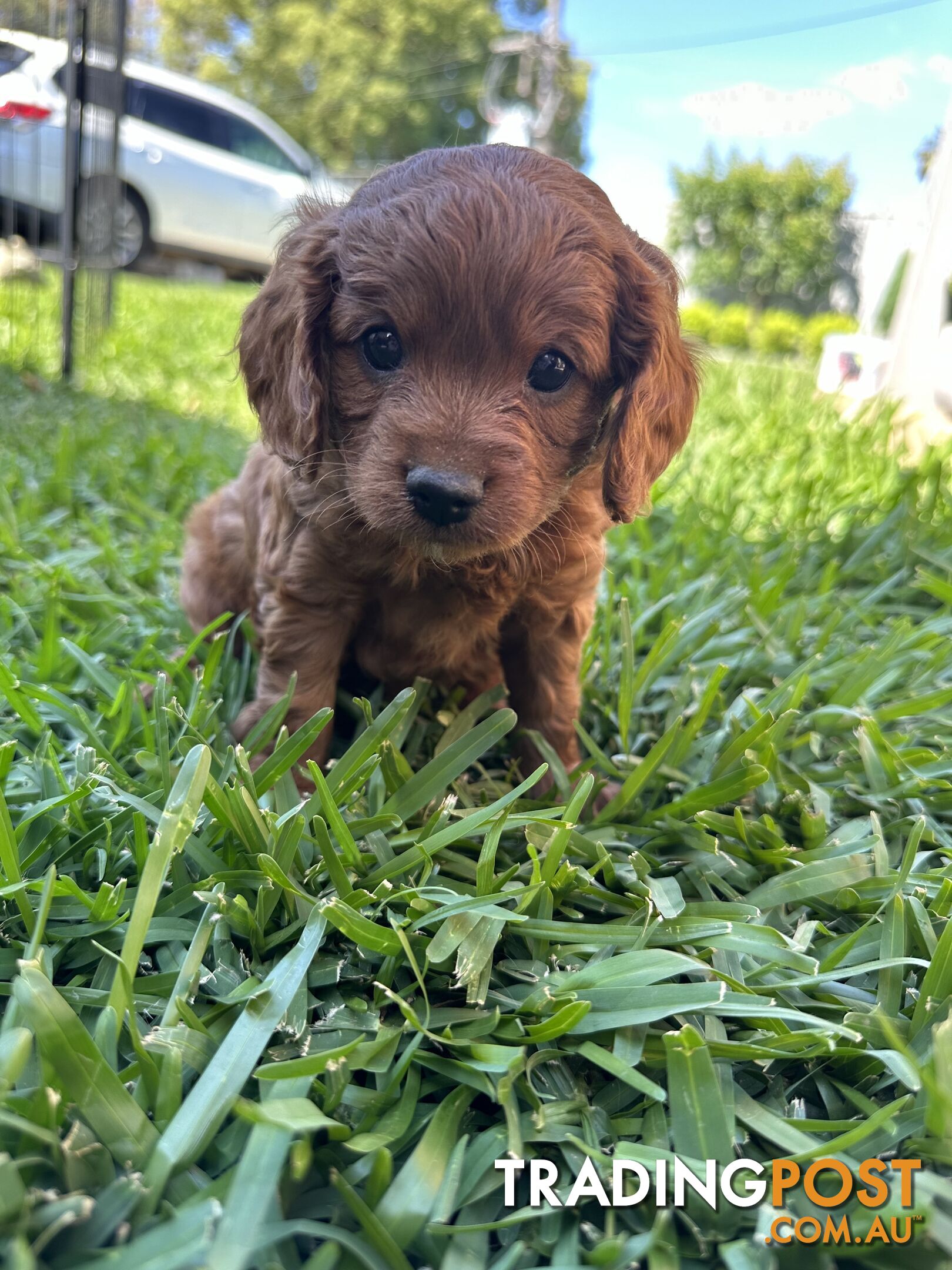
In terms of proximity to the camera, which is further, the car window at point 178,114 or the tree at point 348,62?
the tree at point 348,62

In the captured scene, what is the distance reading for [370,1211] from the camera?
99 centimetres

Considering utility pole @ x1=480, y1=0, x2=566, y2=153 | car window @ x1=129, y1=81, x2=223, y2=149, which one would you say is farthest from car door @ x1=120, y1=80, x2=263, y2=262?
utility pole @ x1=480, y1=0, x2=566, y2=153

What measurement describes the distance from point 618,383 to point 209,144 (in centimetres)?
1335

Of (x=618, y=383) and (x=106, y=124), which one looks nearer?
(x=618, y=383)

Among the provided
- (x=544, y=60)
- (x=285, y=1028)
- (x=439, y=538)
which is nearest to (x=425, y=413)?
(x=439, y=538)

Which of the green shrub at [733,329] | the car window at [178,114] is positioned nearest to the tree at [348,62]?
the green shrub at [733,329]

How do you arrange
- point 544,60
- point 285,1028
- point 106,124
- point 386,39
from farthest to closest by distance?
point 386,39, point 544,60, point 106,124, point 285,1028

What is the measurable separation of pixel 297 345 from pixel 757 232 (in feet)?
67.2

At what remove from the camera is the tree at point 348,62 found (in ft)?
108

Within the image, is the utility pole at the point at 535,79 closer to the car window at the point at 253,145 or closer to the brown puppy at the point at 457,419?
the car window at the point at 253,145

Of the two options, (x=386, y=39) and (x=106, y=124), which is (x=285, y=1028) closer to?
(x=106, y=124)

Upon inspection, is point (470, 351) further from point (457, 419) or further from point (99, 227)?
point (99, 227)

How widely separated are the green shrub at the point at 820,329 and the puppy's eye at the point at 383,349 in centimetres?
1762

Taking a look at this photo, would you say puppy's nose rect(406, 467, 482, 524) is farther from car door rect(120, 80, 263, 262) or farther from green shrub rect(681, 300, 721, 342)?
green shrub rect(681, 300, 721, 342)
